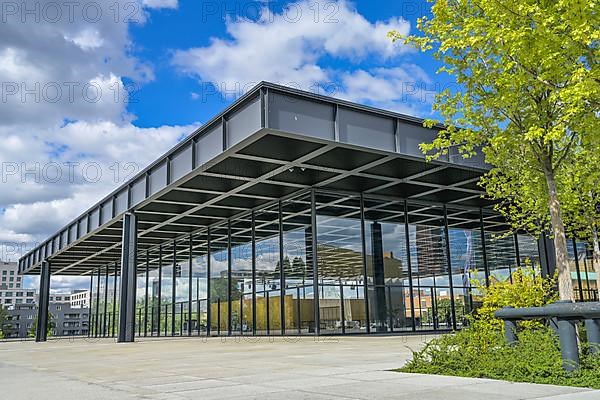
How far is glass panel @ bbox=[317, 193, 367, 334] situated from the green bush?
1378cm

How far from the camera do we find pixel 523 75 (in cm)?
911

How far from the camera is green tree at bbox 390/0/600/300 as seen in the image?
8.36 meters

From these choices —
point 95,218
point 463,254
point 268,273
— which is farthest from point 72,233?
point 463,254

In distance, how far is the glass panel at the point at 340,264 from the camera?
24.5 m

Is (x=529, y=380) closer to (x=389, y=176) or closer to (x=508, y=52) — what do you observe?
(x=508, y=52)

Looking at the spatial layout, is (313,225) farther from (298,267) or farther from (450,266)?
(450,266)

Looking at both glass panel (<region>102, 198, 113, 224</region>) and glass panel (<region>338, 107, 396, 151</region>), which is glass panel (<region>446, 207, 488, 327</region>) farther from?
glass panel (<region>102, 198, 113, 224</region>)

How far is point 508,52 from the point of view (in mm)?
9000

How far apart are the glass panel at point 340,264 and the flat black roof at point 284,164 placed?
119cm

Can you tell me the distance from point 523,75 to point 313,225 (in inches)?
645

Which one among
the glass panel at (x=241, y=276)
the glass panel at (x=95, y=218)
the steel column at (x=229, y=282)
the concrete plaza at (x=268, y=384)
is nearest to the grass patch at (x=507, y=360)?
→ the concrete plaza at (x=268, y=384)

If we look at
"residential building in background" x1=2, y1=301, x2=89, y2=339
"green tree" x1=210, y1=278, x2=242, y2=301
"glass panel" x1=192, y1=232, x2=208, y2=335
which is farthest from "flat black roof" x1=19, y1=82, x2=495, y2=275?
"residential building in background" x1=2, y1=301, x2=89, y2=339

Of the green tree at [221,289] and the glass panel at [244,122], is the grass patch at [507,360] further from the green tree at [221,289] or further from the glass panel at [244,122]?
the green tree at [221,289]

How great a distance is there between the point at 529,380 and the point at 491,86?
535 cm
